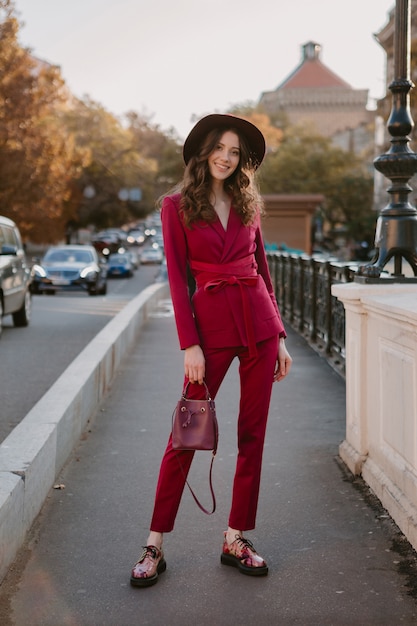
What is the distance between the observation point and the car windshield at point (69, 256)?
3014cm

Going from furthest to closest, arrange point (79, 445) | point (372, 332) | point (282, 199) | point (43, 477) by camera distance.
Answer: point (282, 199), point (79, 445), point (372, 332), point (43, 477)

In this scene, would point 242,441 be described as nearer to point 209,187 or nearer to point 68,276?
point 209,187

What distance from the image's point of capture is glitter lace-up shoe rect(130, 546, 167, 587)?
152 inches

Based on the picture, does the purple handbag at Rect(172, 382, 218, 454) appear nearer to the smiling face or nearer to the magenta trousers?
the magenta trousers

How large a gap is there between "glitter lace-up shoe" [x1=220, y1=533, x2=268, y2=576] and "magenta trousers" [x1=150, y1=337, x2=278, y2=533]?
8cm

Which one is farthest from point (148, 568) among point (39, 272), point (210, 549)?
point (39, 272)

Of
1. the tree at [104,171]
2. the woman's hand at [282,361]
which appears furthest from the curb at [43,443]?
the tree at [104,171]

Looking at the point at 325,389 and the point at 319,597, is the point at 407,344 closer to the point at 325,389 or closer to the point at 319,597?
the point at 319,597

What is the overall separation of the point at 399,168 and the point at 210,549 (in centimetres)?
305

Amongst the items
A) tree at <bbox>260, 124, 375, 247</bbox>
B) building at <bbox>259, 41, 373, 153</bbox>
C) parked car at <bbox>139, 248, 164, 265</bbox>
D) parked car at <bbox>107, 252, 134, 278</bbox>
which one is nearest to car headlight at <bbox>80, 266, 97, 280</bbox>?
parked car at <bbox>107, 252, 134, 278</bbox>

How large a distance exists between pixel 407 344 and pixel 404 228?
1921 millimetres

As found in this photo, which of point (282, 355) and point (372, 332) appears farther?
point (372, 332)

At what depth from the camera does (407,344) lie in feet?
14.4

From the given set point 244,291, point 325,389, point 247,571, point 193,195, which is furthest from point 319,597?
point 325,389
